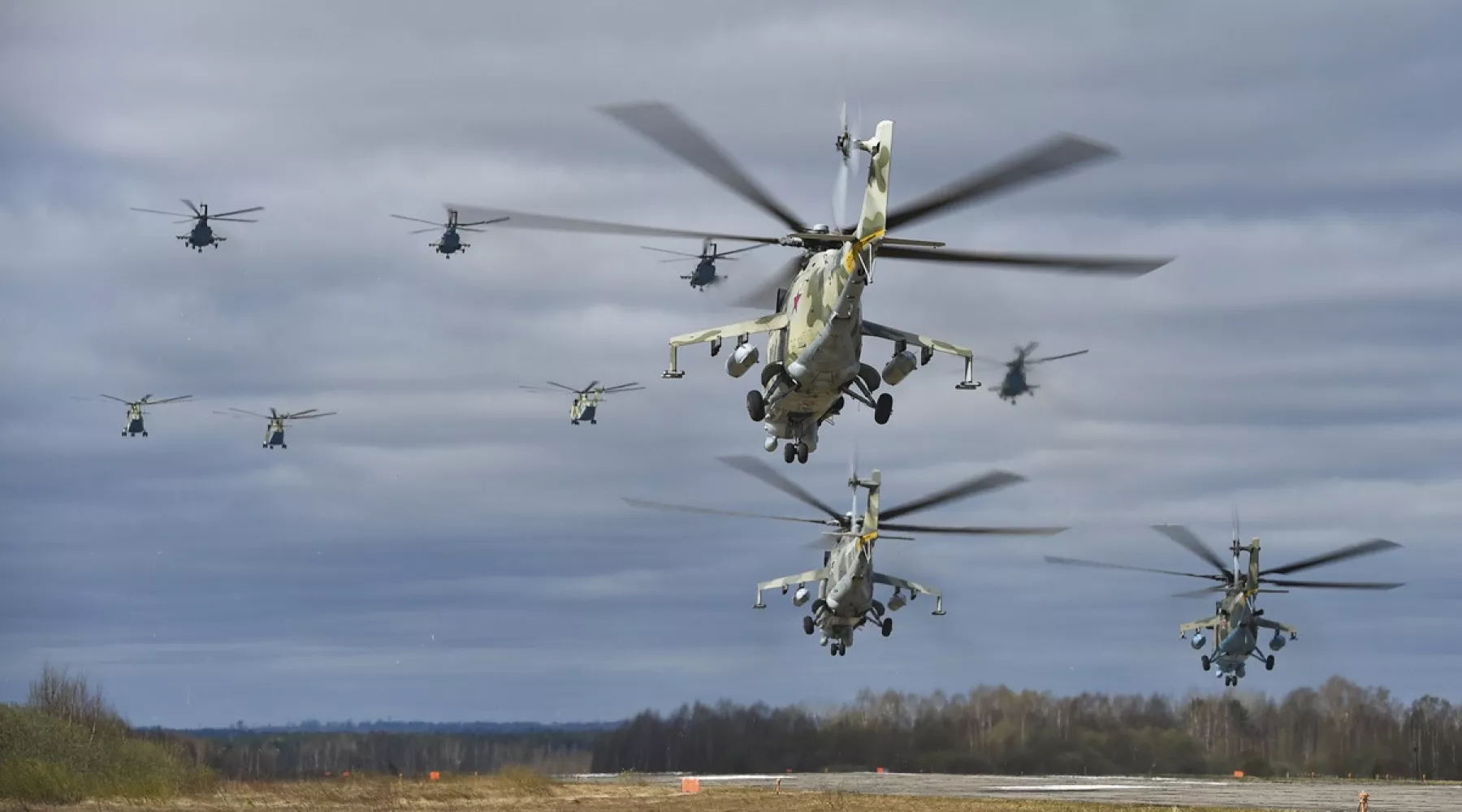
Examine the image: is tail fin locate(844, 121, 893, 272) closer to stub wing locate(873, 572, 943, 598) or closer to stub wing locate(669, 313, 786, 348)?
stub wing locate(669, 313, 786, 348)

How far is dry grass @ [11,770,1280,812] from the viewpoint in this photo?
148 feet

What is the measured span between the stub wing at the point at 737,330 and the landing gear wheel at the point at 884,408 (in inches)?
88.8

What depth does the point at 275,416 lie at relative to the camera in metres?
82.5

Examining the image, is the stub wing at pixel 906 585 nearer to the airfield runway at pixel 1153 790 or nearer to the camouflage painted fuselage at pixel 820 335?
the airfield runway at pixel 1153 790

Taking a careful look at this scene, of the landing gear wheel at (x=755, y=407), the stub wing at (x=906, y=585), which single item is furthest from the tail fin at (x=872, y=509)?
the landing gear wheel at (x=755, y=407)

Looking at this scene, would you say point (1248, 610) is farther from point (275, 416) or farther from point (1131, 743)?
point (275, 416)

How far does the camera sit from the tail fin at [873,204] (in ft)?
97.3

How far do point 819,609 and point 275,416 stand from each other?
31.8 meters

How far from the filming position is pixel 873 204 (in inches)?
1174

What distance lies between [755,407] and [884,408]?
2.62 m

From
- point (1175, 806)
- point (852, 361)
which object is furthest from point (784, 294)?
point (1175, 806)

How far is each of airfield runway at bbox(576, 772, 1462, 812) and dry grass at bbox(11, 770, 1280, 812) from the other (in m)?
3.26

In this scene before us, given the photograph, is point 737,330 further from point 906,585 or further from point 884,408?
point 906,585

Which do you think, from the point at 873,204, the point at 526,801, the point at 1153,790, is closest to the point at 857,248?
the point at 873,204
